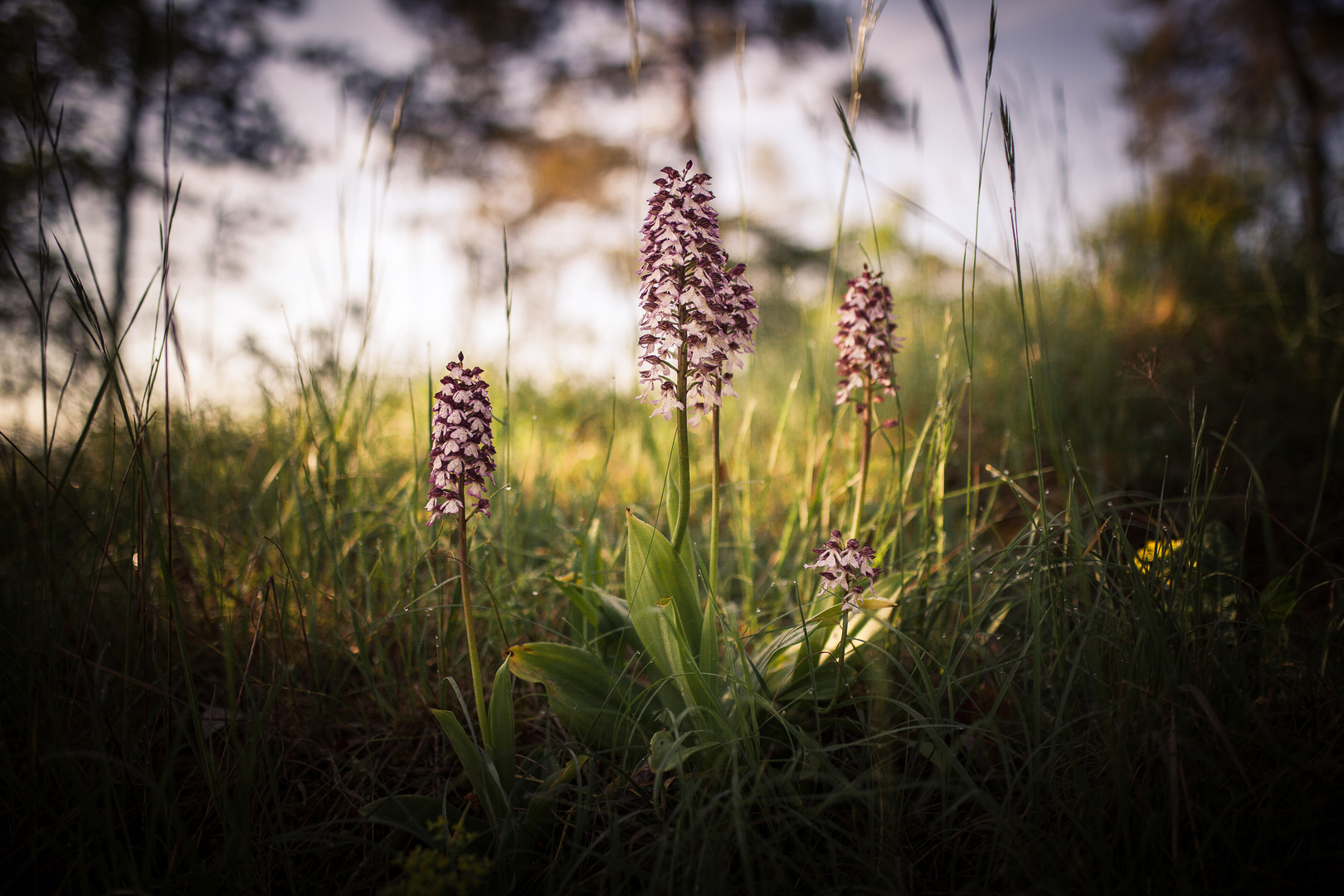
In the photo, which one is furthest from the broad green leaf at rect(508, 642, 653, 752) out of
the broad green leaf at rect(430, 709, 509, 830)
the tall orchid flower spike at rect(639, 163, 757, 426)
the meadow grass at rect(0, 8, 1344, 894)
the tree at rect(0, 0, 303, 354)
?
the tree at rect(0, 0, 303, 354)

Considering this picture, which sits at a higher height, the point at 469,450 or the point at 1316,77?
the point at 1316,77

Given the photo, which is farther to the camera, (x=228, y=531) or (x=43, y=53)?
(x=43, y=53)

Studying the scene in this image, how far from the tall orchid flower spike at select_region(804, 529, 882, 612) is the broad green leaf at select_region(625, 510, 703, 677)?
1.08ft

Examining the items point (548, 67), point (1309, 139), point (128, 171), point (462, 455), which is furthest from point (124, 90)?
point (1309, 139)

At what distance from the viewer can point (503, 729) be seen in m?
1.30

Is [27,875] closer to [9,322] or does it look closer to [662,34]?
[9,322]

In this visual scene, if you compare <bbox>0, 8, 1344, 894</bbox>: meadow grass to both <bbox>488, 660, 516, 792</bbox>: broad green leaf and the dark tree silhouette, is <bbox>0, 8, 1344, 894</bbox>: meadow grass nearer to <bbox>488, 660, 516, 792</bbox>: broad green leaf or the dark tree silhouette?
<bbox>488, 660, 516, 792</bbox>: broad green leaf

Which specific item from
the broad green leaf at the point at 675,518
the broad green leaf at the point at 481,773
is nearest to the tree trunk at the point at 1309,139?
the broad green leaf at the point at 675,518

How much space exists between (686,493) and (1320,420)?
3.81m

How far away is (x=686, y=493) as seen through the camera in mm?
1457

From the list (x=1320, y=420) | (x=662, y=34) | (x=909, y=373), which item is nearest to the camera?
(x=1320, y=420)

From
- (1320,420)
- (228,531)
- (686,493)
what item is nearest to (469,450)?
(686,493)

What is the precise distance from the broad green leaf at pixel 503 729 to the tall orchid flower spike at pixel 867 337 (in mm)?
1195

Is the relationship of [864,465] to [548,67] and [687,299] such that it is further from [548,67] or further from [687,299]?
[548,67]
